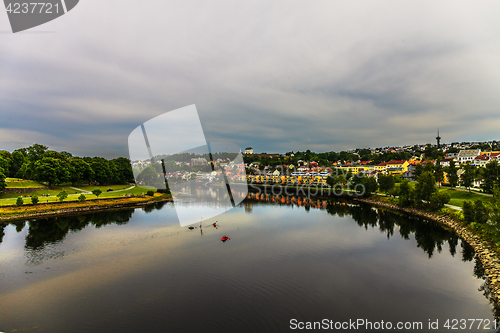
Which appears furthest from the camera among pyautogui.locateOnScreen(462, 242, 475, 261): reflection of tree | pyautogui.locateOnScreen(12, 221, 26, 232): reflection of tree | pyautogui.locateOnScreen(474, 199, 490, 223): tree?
pyautogui.locateOnScreen(12, 221, 26, 232): reflection of tree

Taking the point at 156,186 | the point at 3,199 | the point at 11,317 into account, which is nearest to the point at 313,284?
the point at 11,317

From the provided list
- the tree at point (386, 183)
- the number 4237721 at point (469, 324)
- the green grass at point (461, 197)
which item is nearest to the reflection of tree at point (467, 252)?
the number 4237721 at point (469, 324)

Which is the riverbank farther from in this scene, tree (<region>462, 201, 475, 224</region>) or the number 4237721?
tree (<region>462, 201, 475, 224</region>)

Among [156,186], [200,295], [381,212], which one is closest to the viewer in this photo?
[200,295]

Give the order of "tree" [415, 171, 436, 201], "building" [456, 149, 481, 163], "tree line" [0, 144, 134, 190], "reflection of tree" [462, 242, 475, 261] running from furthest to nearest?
"building" [456, 149, 481, 163], "tree line" [0, 144, 134, 190], "tree" [415, 171, 436, 201], "reflection of tree" [462, 242, 475, 261]

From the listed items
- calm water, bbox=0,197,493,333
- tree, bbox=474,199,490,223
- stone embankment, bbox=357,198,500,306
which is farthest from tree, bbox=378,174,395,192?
tree, bbox=474,199,490,223

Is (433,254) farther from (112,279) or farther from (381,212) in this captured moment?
(112,279)

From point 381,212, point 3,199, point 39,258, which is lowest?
point 381,212

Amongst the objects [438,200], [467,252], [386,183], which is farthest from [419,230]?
[386,183]

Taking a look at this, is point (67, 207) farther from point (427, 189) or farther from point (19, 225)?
point (427, 189)
